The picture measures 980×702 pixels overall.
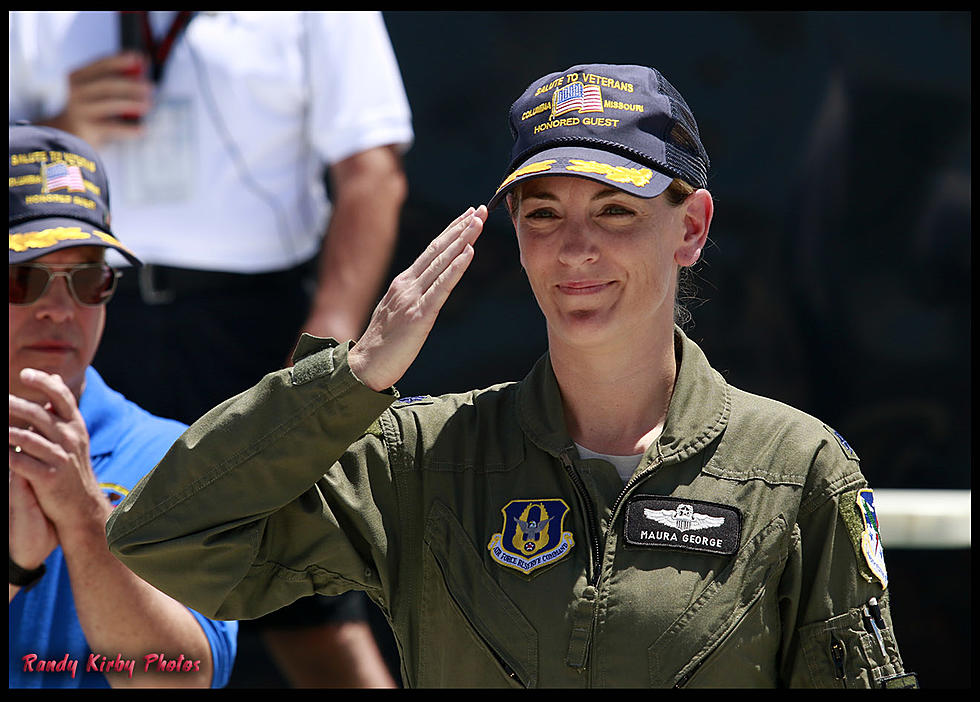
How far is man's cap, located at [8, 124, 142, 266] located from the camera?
2.29m

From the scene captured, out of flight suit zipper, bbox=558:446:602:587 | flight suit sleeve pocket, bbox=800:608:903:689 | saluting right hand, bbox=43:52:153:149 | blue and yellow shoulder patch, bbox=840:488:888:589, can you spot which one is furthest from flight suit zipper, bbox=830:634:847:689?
saluting right hand, bbox=43:52:153:149

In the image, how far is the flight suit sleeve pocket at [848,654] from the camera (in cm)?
158

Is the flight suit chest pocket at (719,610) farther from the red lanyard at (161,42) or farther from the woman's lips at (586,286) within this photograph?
the red lanyard at (161,42)

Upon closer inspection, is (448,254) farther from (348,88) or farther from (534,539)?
(348,88)

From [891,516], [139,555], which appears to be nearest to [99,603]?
[139,555]

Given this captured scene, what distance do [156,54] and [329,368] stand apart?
153cm

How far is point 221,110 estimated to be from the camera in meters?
2.84

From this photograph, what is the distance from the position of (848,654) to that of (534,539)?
0.45m

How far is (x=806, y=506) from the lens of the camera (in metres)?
1.65

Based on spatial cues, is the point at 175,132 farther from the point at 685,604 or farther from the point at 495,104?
the point at 685,604

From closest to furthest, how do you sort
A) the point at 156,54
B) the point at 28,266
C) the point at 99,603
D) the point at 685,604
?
the point at 685,604 → the point at 99,603 → the point at 28,266 → the point at 156,54

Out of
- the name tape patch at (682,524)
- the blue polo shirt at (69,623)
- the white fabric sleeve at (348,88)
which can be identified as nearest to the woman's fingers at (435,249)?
the name tape patch at (682,524)

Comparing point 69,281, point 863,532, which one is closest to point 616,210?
point 863,532

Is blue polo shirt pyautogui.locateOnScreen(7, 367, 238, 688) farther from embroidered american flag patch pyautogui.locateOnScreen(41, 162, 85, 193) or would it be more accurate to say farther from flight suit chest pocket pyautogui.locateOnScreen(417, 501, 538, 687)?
flight suit chest pocket pyautogui.locateOnScreen(417, 501, 538, 687)
